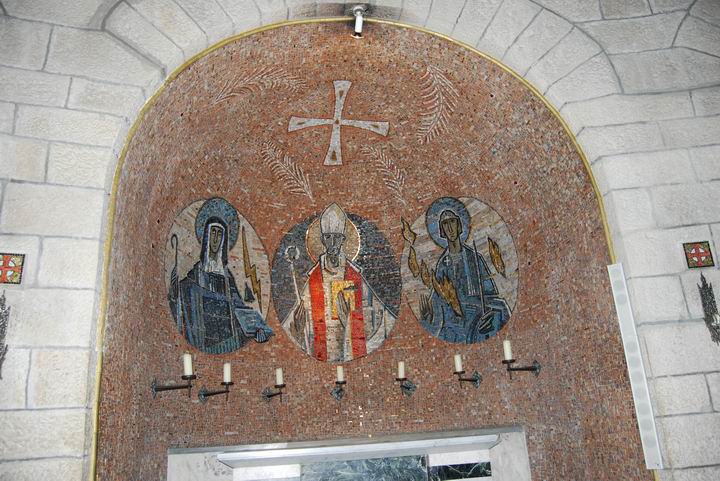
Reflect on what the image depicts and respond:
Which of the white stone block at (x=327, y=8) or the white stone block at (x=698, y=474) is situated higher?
the white stone block at (x=327, y=8)

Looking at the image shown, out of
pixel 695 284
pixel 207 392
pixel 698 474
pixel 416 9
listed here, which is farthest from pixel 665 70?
pixel 207 392

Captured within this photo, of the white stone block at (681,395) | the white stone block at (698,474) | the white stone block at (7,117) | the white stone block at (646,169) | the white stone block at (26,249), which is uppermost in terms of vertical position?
the white stone block at (7,117)

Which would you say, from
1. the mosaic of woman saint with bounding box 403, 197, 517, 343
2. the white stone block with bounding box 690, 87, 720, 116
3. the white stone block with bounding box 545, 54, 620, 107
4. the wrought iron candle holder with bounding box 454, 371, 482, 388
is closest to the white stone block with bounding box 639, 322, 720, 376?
the white stone block with bounding box 690, 87, 720, 116

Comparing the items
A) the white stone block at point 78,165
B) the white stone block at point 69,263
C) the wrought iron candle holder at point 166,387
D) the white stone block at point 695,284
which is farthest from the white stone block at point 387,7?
the wrought iron candle holder at point 166,387

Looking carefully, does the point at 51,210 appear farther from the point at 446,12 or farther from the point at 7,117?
the point at 446,12

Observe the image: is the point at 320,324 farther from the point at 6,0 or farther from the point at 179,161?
the point at 6,0

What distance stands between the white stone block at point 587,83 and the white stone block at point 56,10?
12.1 feet

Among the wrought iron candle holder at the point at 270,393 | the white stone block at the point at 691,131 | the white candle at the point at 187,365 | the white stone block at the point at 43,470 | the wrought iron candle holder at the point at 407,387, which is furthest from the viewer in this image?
the wrought iron candle holder at the point at 407,387

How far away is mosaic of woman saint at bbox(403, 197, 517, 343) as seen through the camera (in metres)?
6.68

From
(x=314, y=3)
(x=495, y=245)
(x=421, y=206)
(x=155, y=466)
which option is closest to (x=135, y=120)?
(x=314, y=3)

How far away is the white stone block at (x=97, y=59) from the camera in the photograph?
4566 mm

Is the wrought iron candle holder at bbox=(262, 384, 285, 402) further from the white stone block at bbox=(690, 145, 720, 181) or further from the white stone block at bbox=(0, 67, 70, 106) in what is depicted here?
the white stone block at bbox=(690, 145, 720, 181)

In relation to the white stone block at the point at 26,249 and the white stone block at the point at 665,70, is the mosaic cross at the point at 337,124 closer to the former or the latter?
the white stone block at the point at 665,70

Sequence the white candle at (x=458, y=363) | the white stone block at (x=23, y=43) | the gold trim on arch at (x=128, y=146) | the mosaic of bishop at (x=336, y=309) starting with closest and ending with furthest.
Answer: the gold trim on arch at (x=128, y=146) < the white stone block at (x=23, y=43) < the white candle at (x=458, y=363) < the mosaic of bishop at (x=336, y=309)
